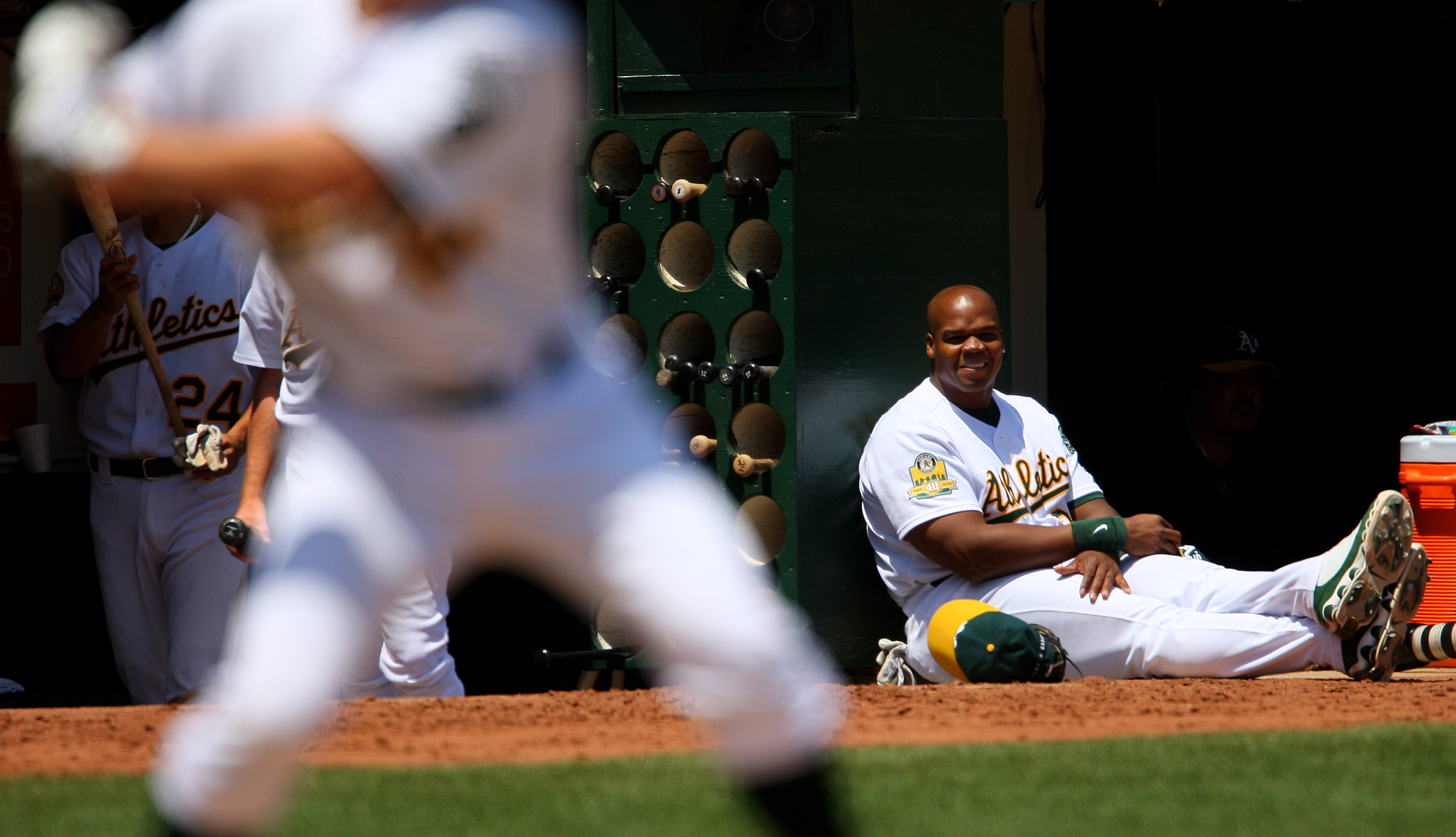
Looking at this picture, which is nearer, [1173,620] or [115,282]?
[1173,620]

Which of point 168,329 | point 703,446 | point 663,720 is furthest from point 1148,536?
point 168,329

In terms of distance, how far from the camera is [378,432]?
2193 millimetres

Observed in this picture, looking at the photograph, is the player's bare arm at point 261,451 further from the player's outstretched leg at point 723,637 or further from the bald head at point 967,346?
the player's outstretched leg at point 723,637

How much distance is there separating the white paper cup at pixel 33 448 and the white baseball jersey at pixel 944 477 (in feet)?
10.6

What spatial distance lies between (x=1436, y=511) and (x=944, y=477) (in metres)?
1.83

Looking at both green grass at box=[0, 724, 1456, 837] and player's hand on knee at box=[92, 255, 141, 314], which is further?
player's hand on knee at box=[92, 255, 141, 314]

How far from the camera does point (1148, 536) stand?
5.46 meters

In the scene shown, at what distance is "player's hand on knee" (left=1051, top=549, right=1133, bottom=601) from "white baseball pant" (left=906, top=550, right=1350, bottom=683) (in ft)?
0.07

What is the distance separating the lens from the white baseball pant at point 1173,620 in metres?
5.09

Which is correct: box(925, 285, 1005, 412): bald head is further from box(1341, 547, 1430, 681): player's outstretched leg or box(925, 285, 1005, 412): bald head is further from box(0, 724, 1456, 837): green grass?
box(0, 724, 1456, 837): green grass

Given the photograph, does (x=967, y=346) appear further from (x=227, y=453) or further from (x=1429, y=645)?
(x=227, y=453)

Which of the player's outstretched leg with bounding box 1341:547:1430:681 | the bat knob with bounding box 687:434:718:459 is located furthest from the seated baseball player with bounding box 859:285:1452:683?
the bat knob with bounding box 687:434:718:459

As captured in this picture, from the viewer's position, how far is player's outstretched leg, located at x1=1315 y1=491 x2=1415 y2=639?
479 cm

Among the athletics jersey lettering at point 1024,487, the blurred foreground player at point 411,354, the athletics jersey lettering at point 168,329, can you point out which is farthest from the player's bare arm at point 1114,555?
the blurred foreground player at point 411,354
